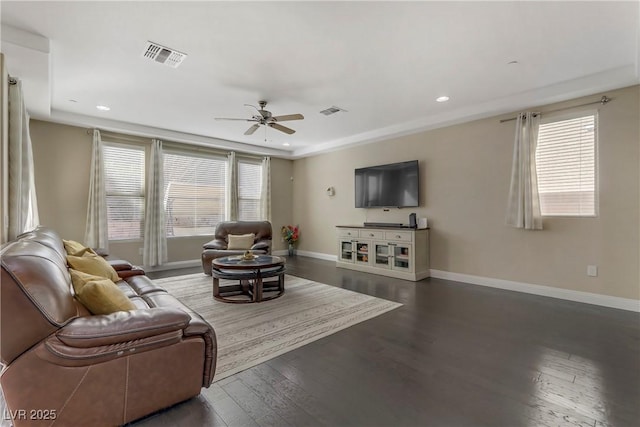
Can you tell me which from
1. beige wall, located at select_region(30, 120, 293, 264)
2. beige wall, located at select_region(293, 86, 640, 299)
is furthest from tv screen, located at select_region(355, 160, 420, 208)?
beige wall, located at select_region(30, 120, 293, 264)

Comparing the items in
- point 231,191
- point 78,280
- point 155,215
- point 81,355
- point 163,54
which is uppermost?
point 163,54

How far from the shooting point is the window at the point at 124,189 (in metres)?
5.41

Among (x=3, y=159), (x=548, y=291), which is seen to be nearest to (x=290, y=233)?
(x=548, y=291)

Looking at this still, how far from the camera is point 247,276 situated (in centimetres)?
370

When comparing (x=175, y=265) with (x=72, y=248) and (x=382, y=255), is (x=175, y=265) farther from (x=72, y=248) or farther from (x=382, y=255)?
(x=382, y=255)

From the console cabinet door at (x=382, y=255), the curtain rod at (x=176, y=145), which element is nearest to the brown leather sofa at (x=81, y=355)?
the console cabinet door at (x=382, y=255)

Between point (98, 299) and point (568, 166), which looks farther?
point (568, 166)

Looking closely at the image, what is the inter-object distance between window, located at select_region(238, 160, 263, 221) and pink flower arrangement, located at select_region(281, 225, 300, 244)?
0.78m

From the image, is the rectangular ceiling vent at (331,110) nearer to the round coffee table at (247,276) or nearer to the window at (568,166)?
the round coffee table at (247,276)

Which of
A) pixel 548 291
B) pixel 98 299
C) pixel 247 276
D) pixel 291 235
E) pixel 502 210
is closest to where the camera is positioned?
pixel 98 299

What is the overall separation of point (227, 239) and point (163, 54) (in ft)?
11.9

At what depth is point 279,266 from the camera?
3980 mm

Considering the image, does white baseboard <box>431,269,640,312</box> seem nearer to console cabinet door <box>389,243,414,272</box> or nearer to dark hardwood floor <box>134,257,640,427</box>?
dark hardwood floor <box>134,257,640,427</box>

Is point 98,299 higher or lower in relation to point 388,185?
lower
